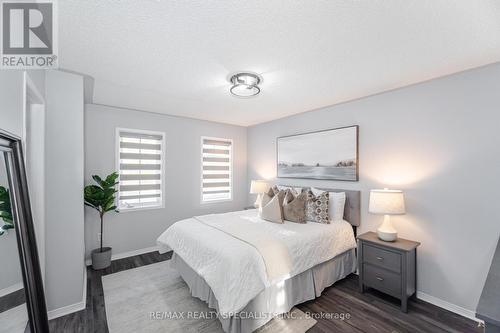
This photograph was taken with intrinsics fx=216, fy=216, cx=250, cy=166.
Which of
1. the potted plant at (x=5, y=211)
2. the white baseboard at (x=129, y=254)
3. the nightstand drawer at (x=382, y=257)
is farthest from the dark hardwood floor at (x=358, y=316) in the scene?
the potted plant at (x=5, y=211)

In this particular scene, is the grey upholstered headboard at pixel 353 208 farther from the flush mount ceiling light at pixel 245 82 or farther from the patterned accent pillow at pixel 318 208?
the flush mount ceiling light at pixel 245 82

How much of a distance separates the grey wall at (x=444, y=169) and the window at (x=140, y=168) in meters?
3.55

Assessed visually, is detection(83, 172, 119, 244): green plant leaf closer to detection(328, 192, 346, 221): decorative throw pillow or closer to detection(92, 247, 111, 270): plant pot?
detection(92, 247, 111, 270): plant pot

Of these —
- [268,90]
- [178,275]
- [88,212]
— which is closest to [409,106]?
[268,90]

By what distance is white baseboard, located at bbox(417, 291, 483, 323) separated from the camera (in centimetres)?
223

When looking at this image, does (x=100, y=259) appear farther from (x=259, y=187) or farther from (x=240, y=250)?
(x=259, y=187)

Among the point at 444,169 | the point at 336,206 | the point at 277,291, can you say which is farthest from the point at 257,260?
the point at 444,169

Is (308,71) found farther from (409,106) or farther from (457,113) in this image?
(457,113)

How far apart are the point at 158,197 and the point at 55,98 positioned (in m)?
2.31

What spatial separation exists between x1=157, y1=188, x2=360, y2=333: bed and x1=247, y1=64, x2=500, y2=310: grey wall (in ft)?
2.20

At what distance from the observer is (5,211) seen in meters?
1.24

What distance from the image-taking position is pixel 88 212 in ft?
11.3

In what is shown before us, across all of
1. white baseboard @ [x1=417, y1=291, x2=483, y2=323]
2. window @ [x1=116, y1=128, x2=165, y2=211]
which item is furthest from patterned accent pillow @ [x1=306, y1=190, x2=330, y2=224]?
window @ [x1=116, y1=128, x2=165, y2=211]

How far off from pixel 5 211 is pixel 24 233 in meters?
0.19
